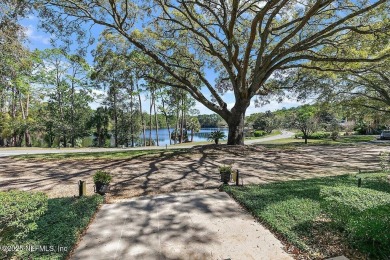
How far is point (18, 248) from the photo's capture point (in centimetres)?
260

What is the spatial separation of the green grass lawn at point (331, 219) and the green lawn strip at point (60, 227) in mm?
3114

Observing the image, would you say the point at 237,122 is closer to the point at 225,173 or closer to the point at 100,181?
the point at 225,173

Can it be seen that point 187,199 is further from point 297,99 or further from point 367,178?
point 297,99

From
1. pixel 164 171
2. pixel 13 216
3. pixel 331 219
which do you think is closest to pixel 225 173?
pixel 164 171

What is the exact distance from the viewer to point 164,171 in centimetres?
780

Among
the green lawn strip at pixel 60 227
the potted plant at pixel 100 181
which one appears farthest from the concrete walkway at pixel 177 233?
the potted plant at pixel 100 181

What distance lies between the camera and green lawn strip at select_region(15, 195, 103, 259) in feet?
9.46

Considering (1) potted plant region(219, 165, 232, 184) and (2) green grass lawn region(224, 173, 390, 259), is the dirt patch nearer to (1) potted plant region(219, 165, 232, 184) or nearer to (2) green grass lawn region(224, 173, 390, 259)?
(1) potted plant region(219, 165, 232, 184)

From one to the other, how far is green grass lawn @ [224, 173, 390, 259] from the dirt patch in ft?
6.67

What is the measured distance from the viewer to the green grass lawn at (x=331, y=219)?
9.72ft

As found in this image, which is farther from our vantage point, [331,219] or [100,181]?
[100,181]

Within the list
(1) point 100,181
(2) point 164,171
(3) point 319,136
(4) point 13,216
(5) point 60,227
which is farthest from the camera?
(3) point 319,136

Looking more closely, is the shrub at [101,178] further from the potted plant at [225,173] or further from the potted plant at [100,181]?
Result: the potted plant at [225,173]

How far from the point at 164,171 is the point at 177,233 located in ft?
14.1
